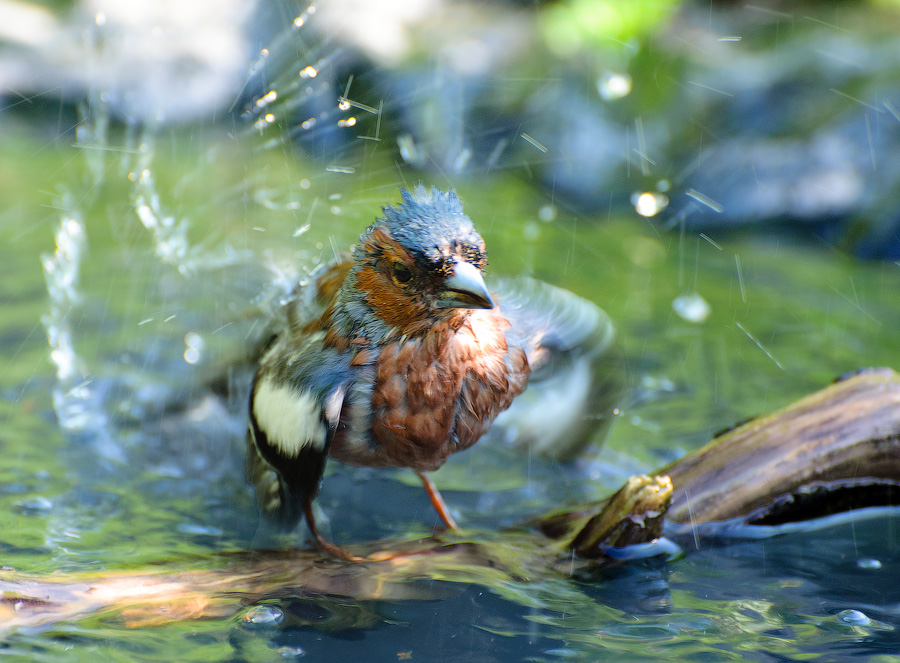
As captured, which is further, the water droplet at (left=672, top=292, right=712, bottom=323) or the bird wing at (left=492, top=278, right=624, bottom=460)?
the water droplet at (left=672, top=292, right=712, bottom=323)

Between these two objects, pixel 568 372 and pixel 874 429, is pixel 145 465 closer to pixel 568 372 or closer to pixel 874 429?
pixel 568 372

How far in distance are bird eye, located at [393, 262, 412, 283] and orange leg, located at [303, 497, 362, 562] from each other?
0.78 m

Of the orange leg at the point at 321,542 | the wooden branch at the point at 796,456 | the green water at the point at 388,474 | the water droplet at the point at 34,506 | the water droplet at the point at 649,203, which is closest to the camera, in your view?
the green water at the point at 388,474

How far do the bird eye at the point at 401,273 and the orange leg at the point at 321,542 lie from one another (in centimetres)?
78

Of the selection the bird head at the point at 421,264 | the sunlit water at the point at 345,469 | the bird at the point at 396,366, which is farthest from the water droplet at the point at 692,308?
the bird head at the point at 421,264

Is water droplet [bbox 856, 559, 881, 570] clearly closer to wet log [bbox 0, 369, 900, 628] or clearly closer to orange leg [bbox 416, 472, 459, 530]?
wet log [bbox 0, 369, 900, 628]

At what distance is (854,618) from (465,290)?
1.55 meters

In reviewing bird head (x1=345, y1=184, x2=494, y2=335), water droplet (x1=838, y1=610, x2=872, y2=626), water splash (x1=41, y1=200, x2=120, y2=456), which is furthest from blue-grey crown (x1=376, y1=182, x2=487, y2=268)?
water splash (x1=41, y1=200, x2=120, y2=456)

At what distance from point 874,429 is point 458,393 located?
148 centimetres

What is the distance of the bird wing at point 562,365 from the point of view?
118 inches

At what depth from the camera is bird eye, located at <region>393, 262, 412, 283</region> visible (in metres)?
2.47

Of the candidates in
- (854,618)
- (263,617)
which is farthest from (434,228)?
(854,618)

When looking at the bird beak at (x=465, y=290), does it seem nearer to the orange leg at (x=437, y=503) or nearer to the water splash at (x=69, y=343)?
the orange leg at (x=437, y=503)

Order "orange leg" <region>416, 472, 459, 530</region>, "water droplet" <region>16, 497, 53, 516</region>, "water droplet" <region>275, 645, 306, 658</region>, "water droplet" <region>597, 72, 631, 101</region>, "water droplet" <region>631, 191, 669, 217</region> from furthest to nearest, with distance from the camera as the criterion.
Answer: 1. "water droplet" <region>597, 72, 631, 101</region>
2. "water droplet" <region>631, 191, 669, 217</region>
3. "orange leg" <region>416, 472, 459, 530</region>
4. "water droplet" <region>16, 497, 53, 516</region>
5. "water droplet" <region>275, 645, 306, 658</region>
